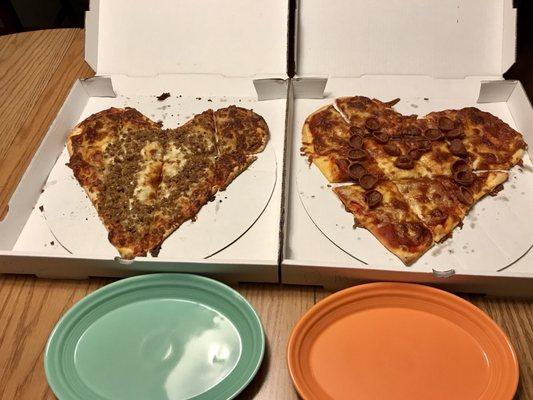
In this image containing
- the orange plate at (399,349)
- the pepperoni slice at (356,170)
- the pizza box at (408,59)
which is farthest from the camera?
the pizza box at (408,59)

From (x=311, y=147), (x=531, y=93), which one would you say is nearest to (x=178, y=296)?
(x=311, y=147)

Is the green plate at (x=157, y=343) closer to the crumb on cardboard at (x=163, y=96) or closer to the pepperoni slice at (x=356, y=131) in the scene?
the pepperoni slice at (x=356, y=131)

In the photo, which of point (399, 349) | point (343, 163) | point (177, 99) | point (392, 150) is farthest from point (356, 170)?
point (177, 99)

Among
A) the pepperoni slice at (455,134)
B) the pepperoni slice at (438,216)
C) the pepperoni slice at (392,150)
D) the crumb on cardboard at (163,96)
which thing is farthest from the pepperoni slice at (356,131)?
the crumb on cardboard at (163,96)

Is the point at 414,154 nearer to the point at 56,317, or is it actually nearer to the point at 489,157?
the point at 489,157

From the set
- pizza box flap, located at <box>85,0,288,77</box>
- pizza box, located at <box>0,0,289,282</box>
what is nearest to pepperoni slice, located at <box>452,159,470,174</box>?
pizza box, located at <box>0,0,289,282</box>

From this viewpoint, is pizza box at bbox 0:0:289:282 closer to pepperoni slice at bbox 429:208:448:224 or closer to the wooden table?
the wooden table
